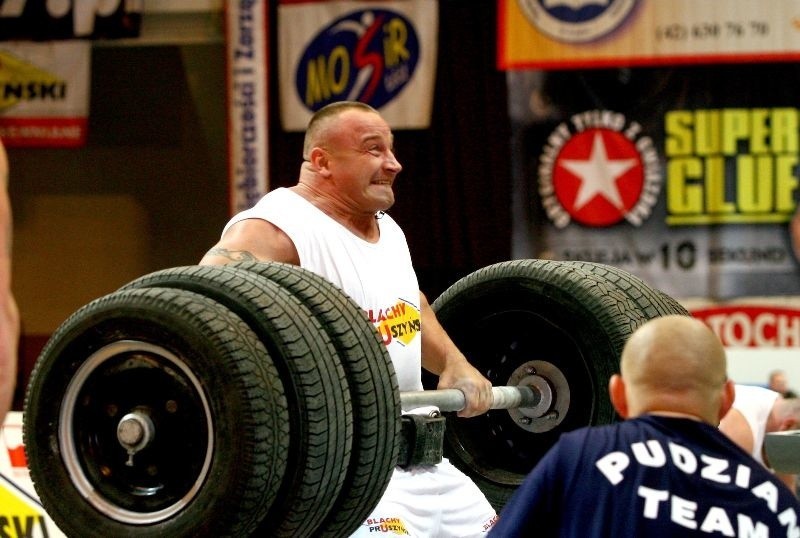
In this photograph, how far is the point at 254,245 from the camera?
379 centimetres

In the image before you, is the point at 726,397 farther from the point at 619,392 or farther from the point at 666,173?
the point at 666,173

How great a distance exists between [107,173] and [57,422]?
9068mm

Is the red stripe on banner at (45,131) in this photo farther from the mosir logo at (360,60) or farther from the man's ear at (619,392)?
the man's ear at (619,392)

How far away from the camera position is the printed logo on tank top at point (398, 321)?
393 cm

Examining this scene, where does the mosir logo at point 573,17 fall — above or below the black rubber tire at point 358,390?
above

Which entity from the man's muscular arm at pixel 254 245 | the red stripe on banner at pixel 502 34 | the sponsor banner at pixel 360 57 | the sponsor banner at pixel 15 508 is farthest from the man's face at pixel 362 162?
the sponsor banner at pixel 360 57

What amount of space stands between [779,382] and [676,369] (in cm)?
585

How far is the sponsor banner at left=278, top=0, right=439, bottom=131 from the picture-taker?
1011 centimetres

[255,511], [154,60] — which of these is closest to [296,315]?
Answer: [255,511]

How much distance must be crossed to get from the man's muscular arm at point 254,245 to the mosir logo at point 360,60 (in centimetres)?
638

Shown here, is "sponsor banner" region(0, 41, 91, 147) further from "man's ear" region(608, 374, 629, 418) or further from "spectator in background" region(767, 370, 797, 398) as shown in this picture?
"man's ear" region(608, 374, 629, 418)

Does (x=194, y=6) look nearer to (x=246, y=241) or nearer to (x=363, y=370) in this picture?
(x=246, y=241)

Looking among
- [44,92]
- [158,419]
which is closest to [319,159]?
[158,419]

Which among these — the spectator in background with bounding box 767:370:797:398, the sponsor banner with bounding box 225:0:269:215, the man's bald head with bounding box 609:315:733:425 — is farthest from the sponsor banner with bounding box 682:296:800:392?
the man's bald head with bounding box 609:315:733:425
